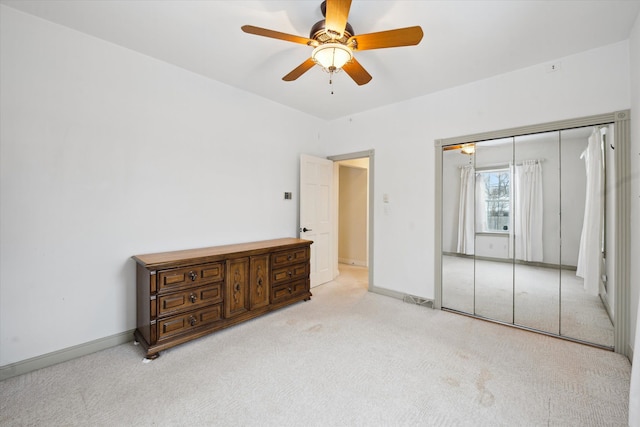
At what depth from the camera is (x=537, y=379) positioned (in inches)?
85.6

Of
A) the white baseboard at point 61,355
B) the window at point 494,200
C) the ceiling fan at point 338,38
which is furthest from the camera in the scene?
the window at point 494,200

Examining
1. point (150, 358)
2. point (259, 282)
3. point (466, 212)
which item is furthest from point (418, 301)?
point (150, 358)

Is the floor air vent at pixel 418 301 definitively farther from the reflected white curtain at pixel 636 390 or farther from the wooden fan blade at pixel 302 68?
the wooden fan blade at pixel 302 68

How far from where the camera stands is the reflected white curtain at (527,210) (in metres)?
3.01

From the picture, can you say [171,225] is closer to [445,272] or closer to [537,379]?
[445,272]

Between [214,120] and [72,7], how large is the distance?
1.46 metres

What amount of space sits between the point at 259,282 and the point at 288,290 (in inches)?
19.3

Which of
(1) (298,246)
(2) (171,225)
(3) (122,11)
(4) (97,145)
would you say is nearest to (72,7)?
(3) (122,11)

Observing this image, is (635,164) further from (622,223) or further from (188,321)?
(188,321)

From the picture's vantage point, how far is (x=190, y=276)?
8.81ft

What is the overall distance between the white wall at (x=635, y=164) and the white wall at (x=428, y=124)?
0.19 metres

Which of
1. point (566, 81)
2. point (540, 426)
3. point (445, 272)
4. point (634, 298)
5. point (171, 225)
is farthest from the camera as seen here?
point (445, 272)

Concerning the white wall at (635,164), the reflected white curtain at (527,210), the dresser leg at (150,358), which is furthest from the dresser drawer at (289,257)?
the white wall at (635,164)

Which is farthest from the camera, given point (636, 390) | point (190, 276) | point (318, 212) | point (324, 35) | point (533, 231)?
point (318, 212)
